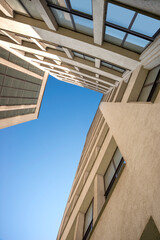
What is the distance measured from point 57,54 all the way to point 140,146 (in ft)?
43.5

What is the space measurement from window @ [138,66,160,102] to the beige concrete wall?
2.03 meters

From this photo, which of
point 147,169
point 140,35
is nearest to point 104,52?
point 140,35

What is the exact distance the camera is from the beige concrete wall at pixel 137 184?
3.76m

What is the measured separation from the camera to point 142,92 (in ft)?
28.9

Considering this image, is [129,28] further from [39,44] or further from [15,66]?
[15,66]

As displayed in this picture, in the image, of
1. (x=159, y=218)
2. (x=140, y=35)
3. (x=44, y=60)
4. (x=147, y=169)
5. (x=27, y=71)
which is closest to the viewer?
(x=159, y=218)

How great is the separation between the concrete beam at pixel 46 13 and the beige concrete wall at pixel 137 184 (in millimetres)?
6864

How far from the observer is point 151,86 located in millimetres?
7809

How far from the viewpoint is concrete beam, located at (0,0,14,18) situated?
351 inches

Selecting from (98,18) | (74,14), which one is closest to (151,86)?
(98,18)

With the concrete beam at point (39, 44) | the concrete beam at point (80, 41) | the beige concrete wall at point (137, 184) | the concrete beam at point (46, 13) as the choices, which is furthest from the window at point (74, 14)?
the beige concrete wall at point (137, 184)

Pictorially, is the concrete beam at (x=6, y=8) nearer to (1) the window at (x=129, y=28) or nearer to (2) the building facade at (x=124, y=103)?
(2) the building facade at (x=124, y=103)

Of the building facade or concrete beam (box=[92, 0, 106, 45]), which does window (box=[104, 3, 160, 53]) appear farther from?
concrete beam (box=[92, 0, 106, 45])

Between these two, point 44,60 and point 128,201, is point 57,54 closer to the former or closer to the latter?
point 44,60
